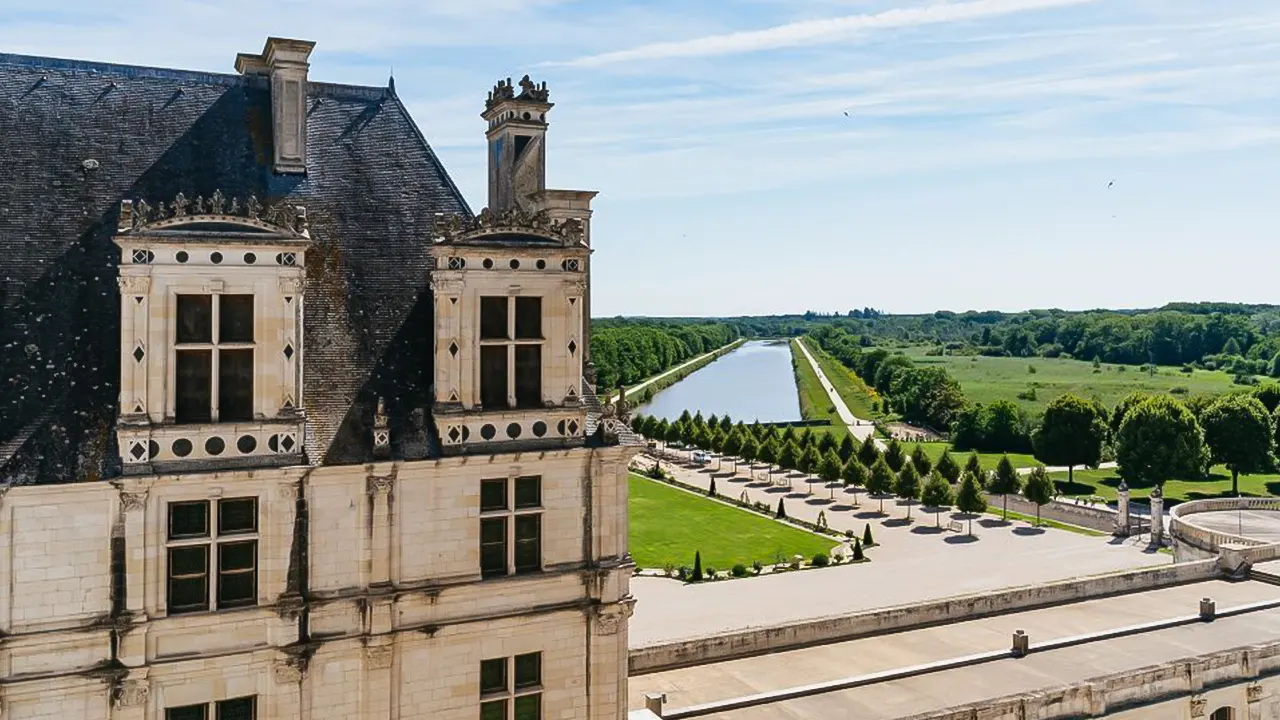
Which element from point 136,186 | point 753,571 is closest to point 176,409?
point 136,186

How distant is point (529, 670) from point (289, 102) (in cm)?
1098

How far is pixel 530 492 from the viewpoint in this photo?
18141 millimetres

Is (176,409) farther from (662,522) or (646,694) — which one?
(662,522)

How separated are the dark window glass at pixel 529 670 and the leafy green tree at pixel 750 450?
67.6m

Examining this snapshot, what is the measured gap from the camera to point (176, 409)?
51.7ft

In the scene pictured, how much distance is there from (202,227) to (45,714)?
744 centimetres

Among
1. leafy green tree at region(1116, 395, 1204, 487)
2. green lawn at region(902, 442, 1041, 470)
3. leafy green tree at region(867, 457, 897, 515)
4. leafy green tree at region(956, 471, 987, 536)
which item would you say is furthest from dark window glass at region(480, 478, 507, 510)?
green lawn at region(902, 442, 1041, 470)

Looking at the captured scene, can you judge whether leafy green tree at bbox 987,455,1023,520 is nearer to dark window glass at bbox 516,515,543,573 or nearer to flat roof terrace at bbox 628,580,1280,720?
flat roof terrace at bbox 628,580,1280,720

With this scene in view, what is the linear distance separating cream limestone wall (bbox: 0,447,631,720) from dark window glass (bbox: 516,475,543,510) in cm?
16

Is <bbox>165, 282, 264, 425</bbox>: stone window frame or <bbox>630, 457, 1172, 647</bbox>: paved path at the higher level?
<bbox>165, 282, 264, 425</bbox>: stone window frame

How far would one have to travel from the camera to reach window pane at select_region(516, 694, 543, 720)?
17.9 metres

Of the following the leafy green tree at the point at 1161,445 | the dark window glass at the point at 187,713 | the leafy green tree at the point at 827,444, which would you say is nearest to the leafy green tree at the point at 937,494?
the leafy green tree at the point at 1161,445

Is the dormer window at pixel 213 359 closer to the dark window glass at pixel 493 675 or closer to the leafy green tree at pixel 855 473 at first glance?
the dark window glass at pixel 493 675

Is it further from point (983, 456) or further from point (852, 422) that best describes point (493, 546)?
point (852, 422)
